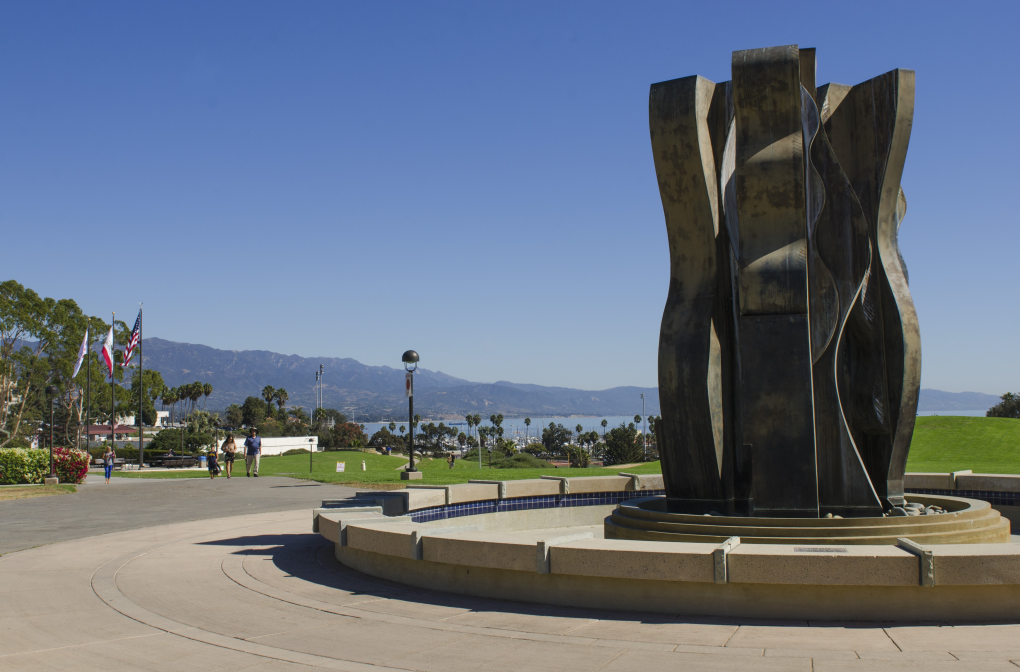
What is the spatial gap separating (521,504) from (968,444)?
2756 centimetres

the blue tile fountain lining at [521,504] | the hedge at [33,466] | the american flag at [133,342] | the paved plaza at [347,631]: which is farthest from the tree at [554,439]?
the paved plaza at [347,631]

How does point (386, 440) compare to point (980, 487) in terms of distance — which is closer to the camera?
point (980, 487)

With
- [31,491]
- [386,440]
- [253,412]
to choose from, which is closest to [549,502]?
[31,491]

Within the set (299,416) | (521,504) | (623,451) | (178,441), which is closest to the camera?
(521,504)

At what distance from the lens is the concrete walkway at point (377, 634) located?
231 inches

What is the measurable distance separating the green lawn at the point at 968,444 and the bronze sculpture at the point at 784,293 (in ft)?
60.1

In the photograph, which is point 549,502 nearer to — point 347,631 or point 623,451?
point 347,631

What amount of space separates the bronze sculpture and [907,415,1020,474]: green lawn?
721 inches

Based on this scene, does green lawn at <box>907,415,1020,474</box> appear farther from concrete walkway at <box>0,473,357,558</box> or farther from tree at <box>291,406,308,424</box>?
tree at <box>291,406,308,424</box>

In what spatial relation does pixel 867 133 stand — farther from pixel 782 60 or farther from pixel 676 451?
pixel 676 451

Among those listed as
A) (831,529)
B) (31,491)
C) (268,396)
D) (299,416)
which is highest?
(268,396)

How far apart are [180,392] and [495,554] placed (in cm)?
12560

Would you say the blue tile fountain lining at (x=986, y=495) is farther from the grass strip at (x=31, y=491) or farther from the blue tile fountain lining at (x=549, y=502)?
the grass strip at (x=31, y=491)

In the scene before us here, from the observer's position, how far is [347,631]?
703 cm
